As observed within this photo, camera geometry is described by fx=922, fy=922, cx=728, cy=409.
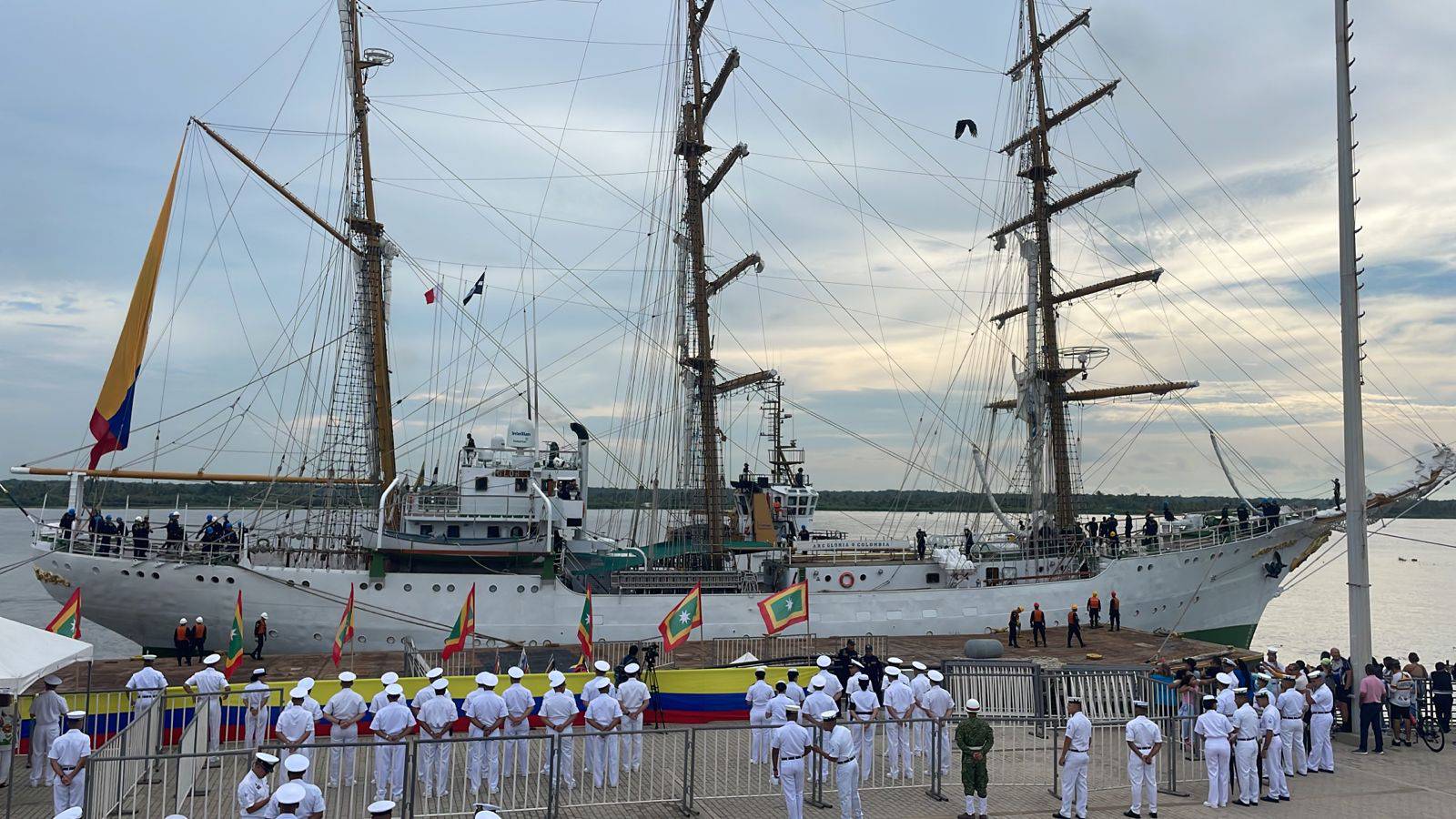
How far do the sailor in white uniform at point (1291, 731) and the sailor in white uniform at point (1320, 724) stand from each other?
0.42ft

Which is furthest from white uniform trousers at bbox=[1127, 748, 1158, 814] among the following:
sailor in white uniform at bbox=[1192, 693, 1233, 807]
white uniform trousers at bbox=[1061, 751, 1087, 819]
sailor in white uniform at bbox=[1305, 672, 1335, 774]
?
sailor in white uniform at bbox=[1305, 672, 1335, 774]

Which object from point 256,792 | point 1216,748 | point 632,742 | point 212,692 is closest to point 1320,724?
point 1216,748

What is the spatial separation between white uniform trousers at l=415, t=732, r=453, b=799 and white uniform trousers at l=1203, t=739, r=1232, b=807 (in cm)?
949

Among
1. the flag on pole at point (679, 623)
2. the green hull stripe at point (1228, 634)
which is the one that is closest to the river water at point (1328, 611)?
the green hull stripe at point (1228, 634)

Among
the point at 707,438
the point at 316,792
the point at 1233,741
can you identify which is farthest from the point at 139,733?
the point at 707,438

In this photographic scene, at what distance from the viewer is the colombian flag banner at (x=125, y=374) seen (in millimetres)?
22969

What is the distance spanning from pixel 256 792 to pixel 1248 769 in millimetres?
11656

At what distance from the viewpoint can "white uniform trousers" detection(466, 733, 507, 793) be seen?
A: 11.2m

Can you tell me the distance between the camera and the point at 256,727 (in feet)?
41.2

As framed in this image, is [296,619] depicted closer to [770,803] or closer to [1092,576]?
[770,803]

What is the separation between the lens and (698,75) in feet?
114

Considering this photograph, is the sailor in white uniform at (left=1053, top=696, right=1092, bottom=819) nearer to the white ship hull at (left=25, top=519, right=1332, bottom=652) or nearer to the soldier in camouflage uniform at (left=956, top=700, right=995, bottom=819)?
the soldier in camouflage uniform at (left=956, top=700, right=995, bottom=819)

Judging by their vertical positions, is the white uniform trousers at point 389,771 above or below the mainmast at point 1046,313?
below

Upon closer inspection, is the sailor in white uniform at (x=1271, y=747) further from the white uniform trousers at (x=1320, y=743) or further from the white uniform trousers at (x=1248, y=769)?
the white uniform trousers at (x=1320, y=743)
